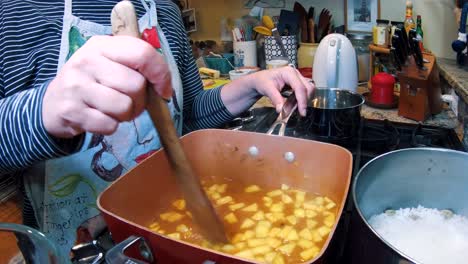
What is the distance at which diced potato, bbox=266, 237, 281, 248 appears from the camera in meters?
0.59

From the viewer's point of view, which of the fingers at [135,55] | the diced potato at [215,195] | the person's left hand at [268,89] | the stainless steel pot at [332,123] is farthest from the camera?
the stainless steel pot at [332,123]

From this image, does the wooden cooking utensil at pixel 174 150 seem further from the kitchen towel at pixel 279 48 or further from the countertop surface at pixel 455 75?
the kitchen towel at pixel 279 48

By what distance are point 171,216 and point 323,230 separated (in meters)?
0.27

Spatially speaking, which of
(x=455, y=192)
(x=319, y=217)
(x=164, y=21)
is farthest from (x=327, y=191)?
(x=164, y=21)

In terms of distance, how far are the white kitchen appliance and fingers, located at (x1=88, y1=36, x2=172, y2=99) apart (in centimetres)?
101

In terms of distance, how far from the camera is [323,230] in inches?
24.2

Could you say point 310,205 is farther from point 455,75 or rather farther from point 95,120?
point 455,75

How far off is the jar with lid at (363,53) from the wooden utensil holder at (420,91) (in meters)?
0.34

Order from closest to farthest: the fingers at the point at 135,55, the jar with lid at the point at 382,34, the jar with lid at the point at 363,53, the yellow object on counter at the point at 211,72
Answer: the fingers at the point at 135,55
the jar with lid at the point at 382,34
the jar with lid at the point at 363,53
the yellow object on counter at the point at 211,72

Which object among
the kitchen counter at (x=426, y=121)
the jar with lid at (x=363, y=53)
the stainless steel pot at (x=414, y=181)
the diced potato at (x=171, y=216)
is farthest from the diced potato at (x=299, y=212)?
the jar with lid at (x=363, y=53)

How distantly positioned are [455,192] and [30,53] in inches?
32.1

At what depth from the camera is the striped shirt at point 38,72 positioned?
0.47m

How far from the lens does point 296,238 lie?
0.60 metres

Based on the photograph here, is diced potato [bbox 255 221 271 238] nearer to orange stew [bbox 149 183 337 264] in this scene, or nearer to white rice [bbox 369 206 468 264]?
orange stew [bbox 149 183 337 264]
